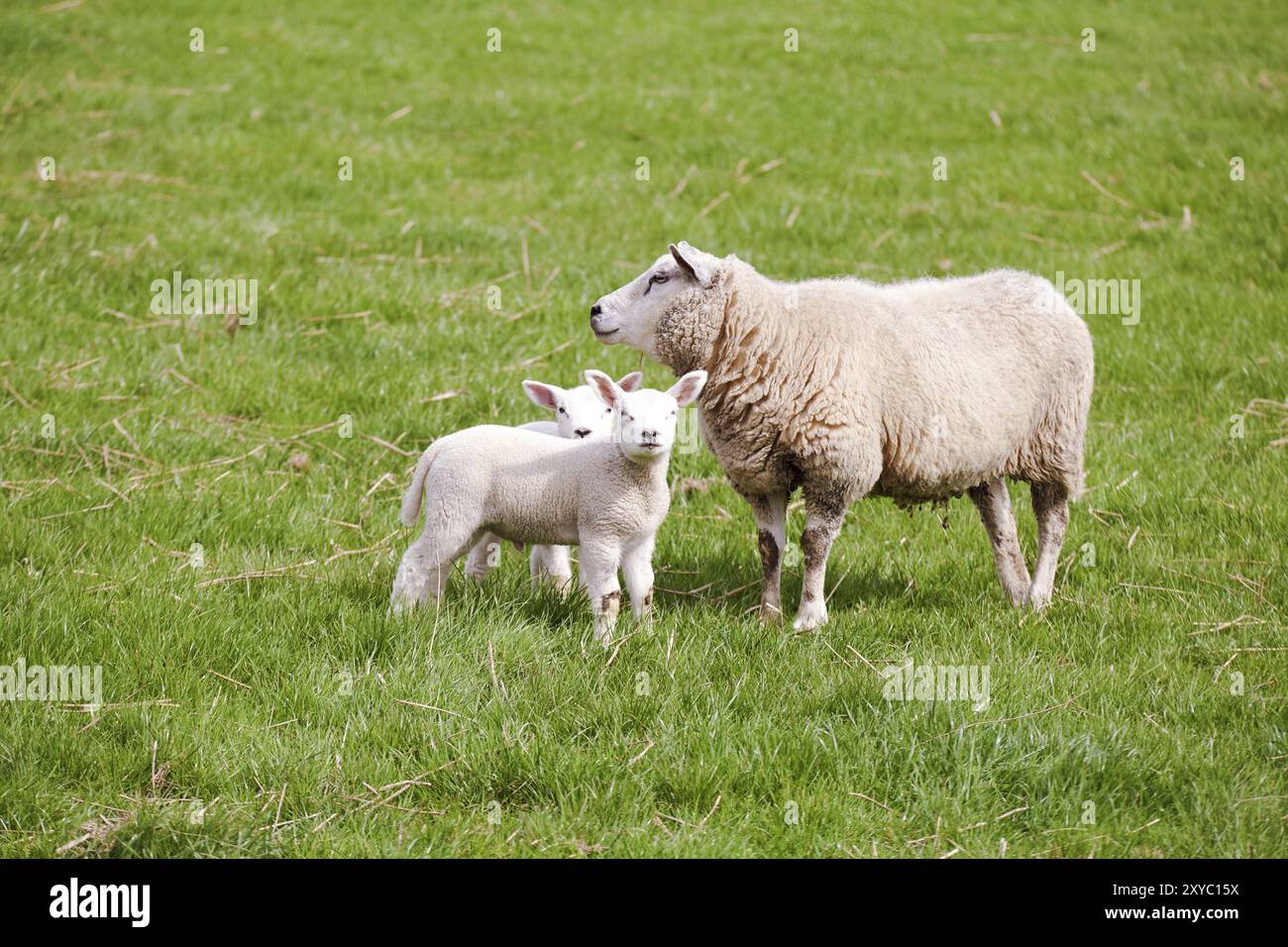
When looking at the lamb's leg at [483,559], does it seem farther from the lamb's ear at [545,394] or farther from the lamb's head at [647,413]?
the lamb's head at [647,413]

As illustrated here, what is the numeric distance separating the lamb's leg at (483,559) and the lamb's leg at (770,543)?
3.81 feet

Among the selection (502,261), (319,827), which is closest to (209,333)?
(502,261)

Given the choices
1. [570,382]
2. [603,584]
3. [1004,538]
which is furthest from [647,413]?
[570,382]

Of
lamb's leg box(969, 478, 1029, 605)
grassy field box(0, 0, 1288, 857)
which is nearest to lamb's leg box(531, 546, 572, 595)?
grassy field box(0, 0, 1288, 857)

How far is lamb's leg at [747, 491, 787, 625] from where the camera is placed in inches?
223

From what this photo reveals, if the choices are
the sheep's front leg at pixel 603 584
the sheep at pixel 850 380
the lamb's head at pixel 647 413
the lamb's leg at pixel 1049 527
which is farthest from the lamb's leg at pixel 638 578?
the lamb's leg at pixel 1049 527

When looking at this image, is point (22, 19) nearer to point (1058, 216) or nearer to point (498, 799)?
point (1058, 216)

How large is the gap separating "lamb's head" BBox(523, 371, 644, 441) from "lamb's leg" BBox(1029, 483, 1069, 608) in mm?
2016

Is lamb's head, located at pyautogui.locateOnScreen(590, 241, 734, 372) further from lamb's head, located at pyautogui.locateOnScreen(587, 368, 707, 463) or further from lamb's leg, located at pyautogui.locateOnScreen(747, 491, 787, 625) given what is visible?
lamb's leg, located at pyautogui.locateOnScreen(747, 491, 787, 625)

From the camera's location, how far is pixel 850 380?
18.0 ft

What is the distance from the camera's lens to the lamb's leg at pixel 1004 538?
6.18m

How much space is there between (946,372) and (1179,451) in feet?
9.38

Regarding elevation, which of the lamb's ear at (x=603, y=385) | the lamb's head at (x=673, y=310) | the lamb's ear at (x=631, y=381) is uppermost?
the lamb's head at (x=673, y=310)

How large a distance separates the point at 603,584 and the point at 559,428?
3.11ft
